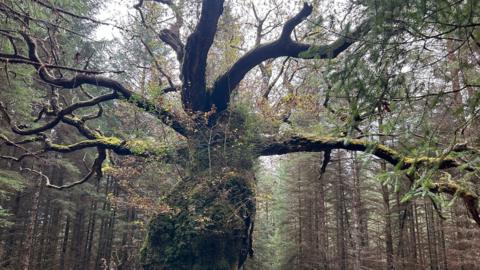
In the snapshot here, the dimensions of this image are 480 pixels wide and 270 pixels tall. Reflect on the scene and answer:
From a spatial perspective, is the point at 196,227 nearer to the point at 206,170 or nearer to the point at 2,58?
the point at 206,170

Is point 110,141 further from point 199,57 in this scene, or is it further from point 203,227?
point 203,227

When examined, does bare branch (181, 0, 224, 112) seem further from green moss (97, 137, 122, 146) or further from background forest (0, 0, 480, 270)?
green moss (97, 137, 122, 146)

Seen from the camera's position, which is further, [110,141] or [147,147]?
[110,141]

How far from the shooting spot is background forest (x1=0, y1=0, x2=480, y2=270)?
297cm

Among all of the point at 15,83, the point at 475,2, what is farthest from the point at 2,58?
the point at 15,83

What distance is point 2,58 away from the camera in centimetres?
352

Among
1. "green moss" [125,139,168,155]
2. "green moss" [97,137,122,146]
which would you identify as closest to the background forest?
"green moss" [125,139,168,155]

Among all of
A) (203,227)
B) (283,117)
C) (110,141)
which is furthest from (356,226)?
(110,141)

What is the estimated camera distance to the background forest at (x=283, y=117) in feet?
9.73

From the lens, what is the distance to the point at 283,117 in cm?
869

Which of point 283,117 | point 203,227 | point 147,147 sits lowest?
point 203,227

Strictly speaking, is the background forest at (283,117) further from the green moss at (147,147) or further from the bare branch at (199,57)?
the bare branch at (199,57)

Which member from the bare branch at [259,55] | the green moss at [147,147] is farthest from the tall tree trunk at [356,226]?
the green moss at [147,147]

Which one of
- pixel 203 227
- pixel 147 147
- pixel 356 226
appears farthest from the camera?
pixel 356 226
